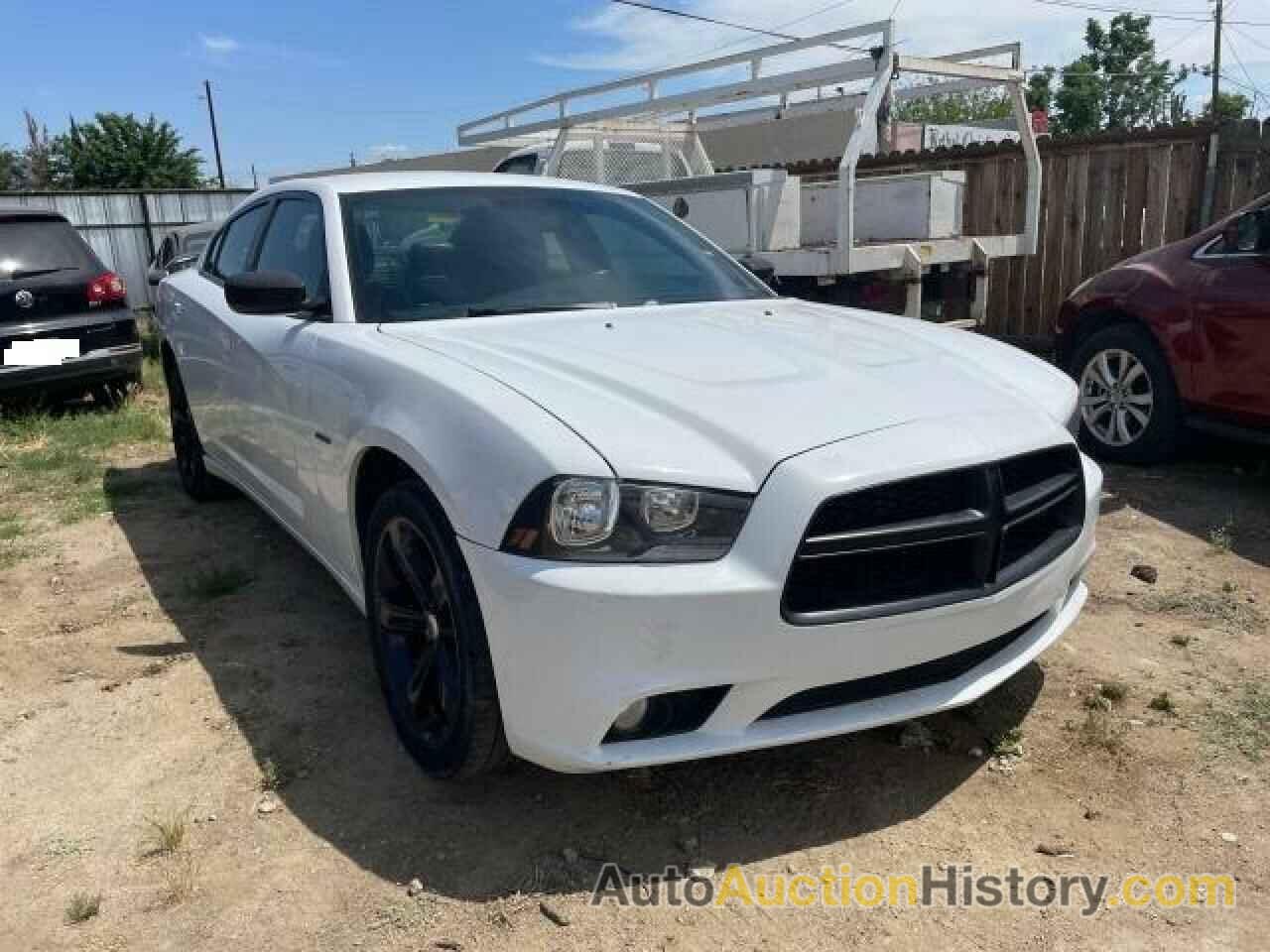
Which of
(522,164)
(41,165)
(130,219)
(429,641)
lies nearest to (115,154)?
(41,165)

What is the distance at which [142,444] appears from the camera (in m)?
7.36

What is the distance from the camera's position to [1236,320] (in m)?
4.97

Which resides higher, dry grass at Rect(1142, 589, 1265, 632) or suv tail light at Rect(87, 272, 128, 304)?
suv tail light at Rect(87, 272, 128, 304)

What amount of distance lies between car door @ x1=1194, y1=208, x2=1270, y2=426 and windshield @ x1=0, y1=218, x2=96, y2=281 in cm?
754

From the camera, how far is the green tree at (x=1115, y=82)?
181ft

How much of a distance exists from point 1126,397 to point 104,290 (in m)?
7.13

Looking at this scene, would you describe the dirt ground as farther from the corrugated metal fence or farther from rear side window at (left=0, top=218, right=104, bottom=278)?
the corrugated metal fence

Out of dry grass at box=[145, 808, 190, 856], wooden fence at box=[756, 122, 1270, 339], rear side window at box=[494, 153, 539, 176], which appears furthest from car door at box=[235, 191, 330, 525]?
wooden fence at box=[756, 122, 1270, 339]

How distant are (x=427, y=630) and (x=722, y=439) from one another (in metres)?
0.97

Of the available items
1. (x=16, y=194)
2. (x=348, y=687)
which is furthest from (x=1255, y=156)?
(x=16, y=194)

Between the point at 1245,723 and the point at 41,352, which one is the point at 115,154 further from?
the point at 1245,723

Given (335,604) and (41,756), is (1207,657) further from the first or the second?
(41,756)

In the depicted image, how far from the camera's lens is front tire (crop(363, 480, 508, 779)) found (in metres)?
2.49

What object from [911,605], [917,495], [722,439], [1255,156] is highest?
[1255,156]
